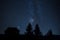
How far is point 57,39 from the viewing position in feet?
29.5

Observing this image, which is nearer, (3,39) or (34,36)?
(34,36)

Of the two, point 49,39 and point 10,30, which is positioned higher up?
point 10,30

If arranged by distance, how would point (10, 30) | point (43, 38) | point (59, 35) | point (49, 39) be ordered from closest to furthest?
point (49, 39), point (10, 30), point (43, 38), point (59, 35)

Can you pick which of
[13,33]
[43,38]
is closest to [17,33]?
[13,33]

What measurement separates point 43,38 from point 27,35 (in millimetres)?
1378

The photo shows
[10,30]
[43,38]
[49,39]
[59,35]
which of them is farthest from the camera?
[59,35]

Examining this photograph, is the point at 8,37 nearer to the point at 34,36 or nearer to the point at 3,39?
the point at 3,39

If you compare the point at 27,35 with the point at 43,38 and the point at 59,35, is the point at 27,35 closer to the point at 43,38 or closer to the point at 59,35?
the point at 43,38

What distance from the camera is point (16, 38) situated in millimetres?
7715

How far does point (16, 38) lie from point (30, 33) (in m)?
0.73

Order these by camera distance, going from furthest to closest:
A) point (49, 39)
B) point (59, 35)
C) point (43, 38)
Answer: point (59, 35) < point (43, 38) < point (49, 39)

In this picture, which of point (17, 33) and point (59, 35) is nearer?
point (17, 33)

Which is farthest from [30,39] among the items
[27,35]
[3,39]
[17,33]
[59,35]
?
[59,35]

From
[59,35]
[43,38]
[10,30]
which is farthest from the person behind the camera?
[59,35]
